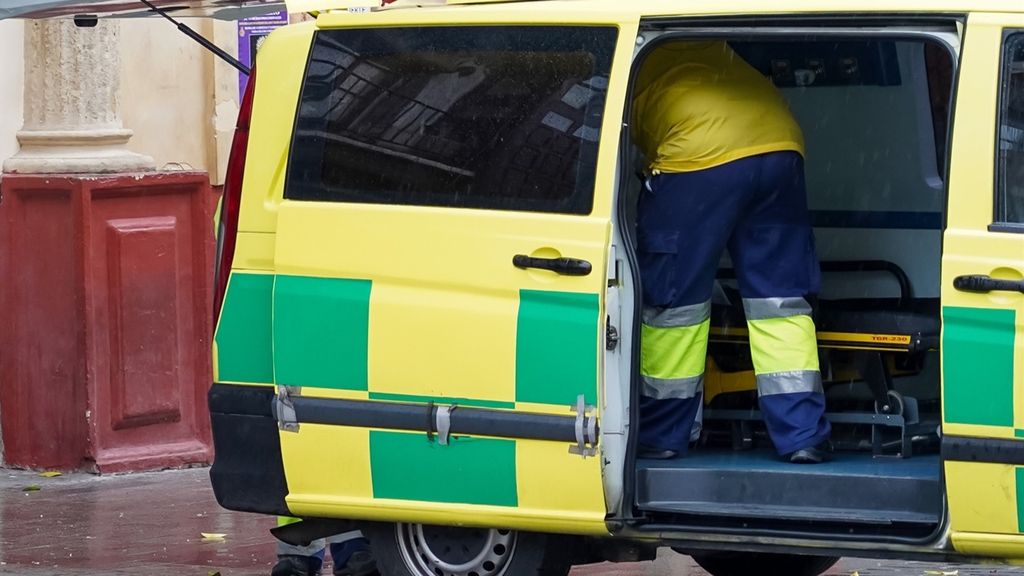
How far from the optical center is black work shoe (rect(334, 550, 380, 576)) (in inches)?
255

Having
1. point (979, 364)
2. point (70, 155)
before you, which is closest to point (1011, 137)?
point (979, 364)

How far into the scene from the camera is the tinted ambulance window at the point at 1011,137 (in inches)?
189

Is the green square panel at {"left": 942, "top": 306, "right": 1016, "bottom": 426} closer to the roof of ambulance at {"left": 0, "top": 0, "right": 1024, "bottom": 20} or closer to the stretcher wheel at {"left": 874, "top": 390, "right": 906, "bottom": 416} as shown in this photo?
the roof of ambulance at {"left": 0, "top": 0, "right": 1024, "bottom": 20}

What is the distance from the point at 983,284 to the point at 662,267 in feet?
3.40

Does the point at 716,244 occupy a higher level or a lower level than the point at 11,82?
lower

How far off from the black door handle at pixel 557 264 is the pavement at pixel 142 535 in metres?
1.91

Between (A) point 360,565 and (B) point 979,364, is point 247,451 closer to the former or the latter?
(A) point 360,565

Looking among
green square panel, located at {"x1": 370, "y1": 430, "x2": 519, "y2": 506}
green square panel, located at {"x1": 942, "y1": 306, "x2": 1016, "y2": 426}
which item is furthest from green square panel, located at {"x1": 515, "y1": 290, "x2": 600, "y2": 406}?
green square panel, located at {"x1": 942, "y1": 306, "x2": 1016, "y2": 426}

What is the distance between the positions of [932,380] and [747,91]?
1.17 m

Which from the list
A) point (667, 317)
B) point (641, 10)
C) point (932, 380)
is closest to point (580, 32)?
point (641, 10)

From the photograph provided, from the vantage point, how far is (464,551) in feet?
18.4

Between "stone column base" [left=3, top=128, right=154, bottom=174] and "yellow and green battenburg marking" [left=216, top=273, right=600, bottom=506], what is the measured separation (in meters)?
3.60

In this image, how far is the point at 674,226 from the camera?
5.51m

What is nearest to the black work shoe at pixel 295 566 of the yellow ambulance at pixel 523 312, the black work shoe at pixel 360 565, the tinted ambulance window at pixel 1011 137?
the black work shoe at pixel 360 565
